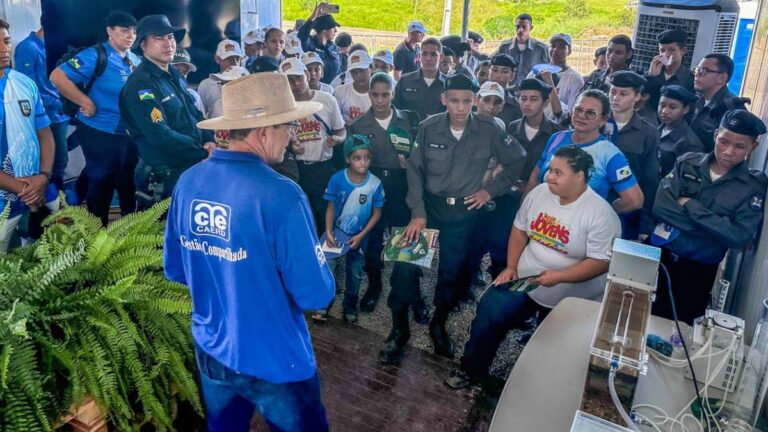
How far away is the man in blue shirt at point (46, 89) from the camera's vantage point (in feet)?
12.7

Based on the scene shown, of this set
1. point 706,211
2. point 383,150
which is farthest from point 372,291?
point 706,211

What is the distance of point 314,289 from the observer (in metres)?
1.91

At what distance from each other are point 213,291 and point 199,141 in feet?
8.76

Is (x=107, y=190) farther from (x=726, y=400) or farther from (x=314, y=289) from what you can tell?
(x=726, y=400)

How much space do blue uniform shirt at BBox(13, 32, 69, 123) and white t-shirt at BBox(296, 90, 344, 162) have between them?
177 centimetres

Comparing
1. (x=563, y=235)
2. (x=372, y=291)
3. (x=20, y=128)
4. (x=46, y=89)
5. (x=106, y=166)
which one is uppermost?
(x=46, y=89)

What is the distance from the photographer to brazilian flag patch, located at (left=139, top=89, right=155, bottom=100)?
403cm

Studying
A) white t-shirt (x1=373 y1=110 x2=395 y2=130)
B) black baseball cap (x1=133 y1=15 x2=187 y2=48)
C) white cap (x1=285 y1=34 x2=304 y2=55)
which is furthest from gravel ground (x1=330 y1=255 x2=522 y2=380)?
white cap (x1=285 y1=34 x2=304 y2=55)

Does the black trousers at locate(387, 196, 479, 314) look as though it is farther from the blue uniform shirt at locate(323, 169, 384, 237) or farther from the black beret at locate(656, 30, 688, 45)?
the black beret at locate(656, 30, 688, 45)

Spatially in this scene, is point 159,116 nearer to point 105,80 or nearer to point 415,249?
point 105,80

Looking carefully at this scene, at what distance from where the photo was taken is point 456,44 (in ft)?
21.6

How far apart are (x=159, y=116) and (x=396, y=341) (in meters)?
2.33

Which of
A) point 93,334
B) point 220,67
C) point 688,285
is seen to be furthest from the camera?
point 220,67

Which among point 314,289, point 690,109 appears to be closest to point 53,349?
point 314,289
